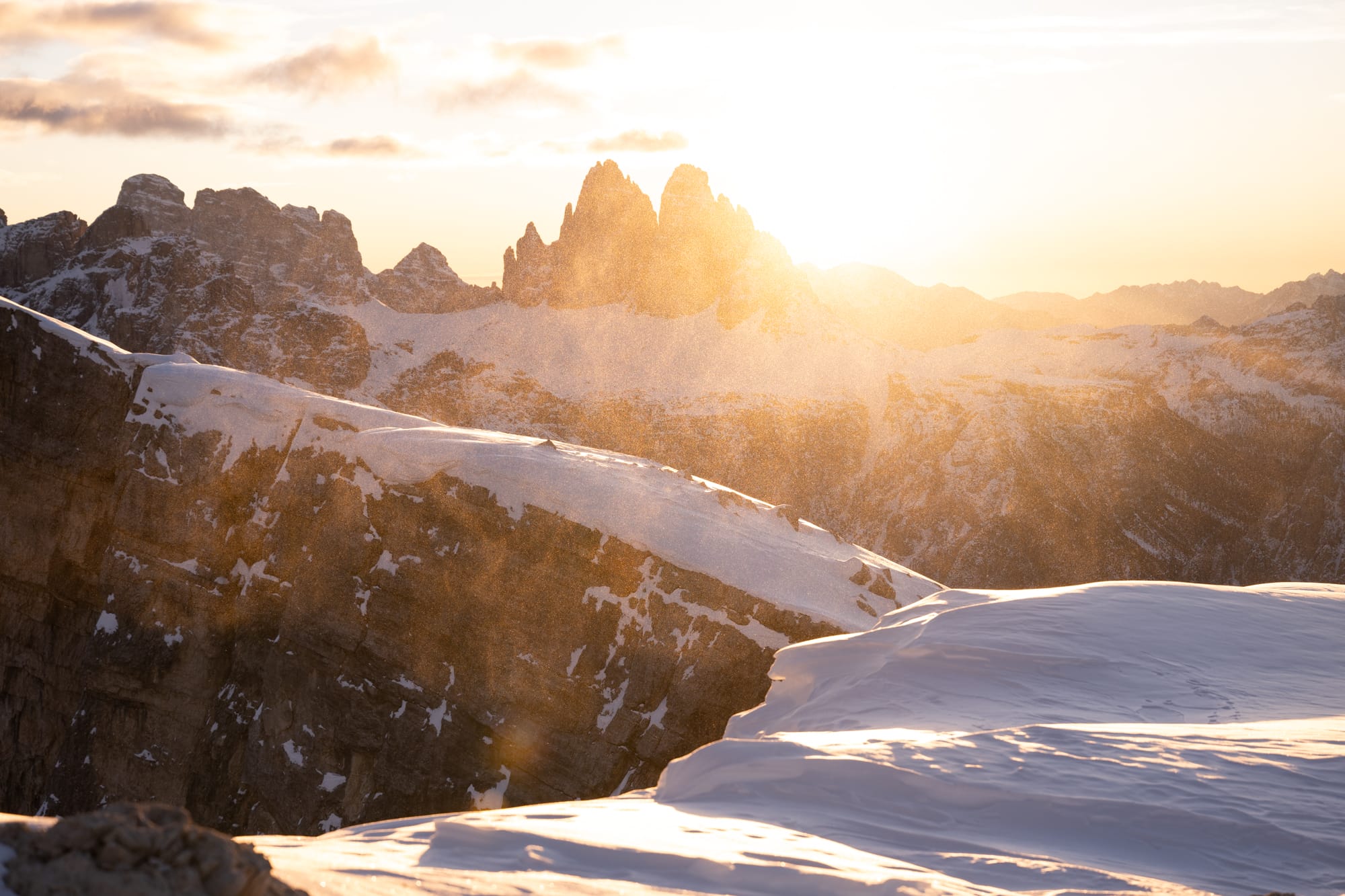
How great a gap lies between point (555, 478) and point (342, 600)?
9.11 meters

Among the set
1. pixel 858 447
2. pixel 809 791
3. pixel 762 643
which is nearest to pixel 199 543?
pixel 762 643

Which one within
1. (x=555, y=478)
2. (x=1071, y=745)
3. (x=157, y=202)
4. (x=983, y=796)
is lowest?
(x=983, y=796)

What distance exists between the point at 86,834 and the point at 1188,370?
178 meters

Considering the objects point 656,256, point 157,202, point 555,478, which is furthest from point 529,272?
point 555,478

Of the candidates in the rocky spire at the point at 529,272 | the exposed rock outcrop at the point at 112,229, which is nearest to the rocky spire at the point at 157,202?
the exposed rock outcrop at the point at 112,229

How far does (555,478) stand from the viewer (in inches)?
1487

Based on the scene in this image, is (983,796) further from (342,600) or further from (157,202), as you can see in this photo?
(157,202)

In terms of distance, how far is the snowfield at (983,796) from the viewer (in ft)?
25.6

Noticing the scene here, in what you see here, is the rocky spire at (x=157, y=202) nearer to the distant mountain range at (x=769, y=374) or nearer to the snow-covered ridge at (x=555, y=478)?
the distant mountain range at (x=769, y=374)

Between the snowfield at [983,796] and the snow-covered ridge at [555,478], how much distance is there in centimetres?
1812

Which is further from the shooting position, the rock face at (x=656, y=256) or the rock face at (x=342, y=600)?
the rock face at (x=656, y=256)

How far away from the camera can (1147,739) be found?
432 inches

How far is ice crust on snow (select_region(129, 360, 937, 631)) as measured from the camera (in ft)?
114

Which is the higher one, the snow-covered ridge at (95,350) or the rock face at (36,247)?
the rock face at (36,247)
